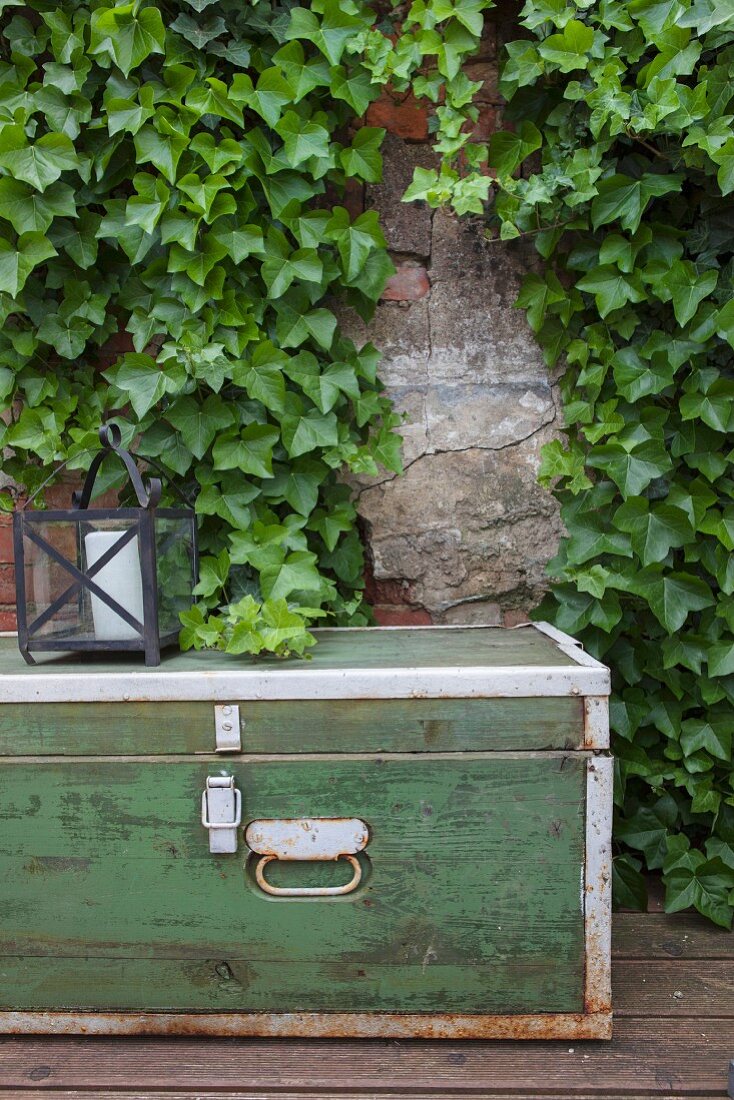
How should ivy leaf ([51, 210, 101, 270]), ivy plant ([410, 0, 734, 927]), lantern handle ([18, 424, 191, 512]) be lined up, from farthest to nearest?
ivy leaf ([51, 210, 101, 270]), ivy plant ([410, 0, 734, 927]), lantern handle ([18, 424, 191, 512])

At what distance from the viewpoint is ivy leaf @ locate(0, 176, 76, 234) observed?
1.42 m

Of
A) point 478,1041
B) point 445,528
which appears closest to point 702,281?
point 445,528

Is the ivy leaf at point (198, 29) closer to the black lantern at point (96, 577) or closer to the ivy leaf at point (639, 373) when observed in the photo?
the black lantern at point (96, 577)

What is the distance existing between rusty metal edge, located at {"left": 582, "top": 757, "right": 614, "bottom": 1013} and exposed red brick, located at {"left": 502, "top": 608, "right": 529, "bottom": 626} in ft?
1.89

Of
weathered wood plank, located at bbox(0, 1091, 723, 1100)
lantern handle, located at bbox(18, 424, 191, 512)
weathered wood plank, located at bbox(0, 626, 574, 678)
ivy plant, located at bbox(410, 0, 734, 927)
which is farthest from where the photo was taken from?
ivy plant, located at bbox(410, 0, 734, 927)

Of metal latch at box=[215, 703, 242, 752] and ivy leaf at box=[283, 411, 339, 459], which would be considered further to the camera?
ivy leaf at box=[283, 411, 339, 459]

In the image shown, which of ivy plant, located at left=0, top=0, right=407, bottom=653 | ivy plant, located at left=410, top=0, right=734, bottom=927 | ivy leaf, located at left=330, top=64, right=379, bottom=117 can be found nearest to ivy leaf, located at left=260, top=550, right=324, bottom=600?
ivy plant, located at left=0, top=0, right=407, bottom=653

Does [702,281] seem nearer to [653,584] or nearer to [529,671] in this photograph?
[653,584]

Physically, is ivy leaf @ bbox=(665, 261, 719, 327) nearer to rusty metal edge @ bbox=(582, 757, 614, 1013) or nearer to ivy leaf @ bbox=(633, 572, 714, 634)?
ivy leaf @ bbox=(633, 572, 714, 634)

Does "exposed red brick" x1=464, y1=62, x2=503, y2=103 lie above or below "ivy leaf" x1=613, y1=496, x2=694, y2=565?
above

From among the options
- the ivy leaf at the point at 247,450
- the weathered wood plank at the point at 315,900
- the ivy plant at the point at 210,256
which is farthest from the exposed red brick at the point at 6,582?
the weathered wood plank at the point at 315,900

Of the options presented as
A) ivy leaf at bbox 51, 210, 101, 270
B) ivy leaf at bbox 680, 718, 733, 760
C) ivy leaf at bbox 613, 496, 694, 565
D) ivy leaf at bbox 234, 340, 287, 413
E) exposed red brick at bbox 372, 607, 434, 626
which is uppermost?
ivy leaf at bbox 51, 210, 101, 270

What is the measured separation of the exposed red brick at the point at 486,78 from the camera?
1570mm

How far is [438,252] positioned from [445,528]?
1.70 feet
